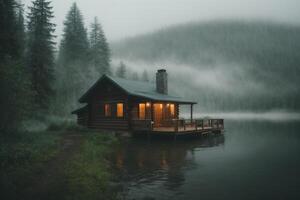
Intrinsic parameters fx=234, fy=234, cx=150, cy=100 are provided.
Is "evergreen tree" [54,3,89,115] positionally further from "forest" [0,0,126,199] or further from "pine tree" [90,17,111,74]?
"forest" [0,0,126,199]

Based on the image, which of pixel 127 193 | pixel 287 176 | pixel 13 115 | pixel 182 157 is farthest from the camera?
pixel 182 157

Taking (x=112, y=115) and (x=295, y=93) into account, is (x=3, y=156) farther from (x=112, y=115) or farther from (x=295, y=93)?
(x=295, y=93)

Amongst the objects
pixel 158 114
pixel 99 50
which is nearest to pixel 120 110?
pixel 158 114

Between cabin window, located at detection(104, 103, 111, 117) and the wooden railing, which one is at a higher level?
cabin window, located at detection(104, 103, 111, 117)

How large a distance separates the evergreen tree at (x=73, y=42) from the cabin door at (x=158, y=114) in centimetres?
2805

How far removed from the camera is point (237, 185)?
9766 mm

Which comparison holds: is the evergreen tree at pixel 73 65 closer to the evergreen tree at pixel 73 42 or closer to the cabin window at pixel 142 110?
the evergreen tree at pixel 73 42

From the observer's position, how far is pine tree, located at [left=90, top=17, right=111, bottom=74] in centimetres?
5431

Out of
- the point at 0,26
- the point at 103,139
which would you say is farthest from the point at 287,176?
the point at 0,26

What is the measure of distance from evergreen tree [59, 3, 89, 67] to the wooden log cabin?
23024 millimetres

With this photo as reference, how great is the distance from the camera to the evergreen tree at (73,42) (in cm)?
4895

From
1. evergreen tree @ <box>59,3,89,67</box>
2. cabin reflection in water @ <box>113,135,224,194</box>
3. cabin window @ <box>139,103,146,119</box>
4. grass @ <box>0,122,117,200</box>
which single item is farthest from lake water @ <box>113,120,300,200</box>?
evergreen tree @ <box>59,3,89,67</box>

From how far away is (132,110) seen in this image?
82.4 ft

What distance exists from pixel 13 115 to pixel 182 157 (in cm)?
1122
